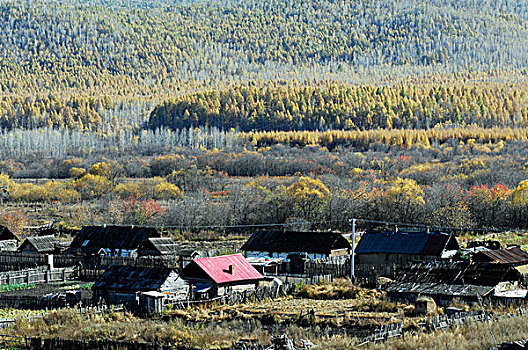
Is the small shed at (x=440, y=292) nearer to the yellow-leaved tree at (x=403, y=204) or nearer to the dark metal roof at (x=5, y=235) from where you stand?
the dark metal roof at (x=5, y=235)

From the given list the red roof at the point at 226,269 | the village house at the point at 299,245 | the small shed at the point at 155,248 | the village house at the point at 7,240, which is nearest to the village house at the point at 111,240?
the small shed at the point at 155,248

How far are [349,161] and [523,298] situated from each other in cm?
9386

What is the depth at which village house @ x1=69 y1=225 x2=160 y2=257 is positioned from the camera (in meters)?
51.2

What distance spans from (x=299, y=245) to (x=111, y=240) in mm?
10700

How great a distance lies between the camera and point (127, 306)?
32562 millimetres

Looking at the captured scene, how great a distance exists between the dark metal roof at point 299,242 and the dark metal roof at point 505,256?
9.89 metres

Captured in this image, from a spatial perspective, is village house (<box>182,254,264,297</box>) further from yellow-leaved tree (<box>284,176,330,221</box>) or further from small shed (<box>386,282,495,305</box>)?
yellow-leaved tree (<box>284,176,330,221</box>)

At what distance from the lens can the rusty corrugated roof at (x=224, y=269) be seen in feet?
120

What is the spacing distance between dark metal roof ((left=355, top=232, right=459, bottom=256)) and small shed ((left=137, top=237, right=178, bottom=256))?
1078cm

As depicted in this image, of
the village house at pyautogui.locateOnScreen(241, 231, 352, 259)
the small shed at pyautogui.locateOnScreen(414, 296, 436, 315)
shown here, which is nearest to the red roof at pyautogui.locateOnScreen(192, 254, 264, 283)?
the small shed at pyautogui.locateOnScreen(414, 296, 436, 315)

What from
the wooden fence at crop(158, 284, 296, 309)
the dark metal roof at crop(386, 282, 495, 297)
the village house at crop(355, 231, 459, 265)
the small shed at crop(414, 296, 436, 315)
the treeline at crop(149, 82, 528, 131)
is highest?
the small shed at crop(414, 296, 436, 315)

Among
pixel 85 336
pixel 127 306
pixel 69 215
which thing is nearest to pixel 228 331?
pixel 85 336

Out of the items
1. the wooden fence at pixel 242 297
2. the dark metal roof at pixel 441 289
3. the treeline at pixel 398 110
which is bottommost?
the treeline at pixel 398 110

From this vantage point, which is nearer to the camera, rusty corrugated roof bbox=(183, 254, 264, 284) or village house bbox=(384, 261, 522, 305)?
village house bbox=(384, 261, 522, 305)
